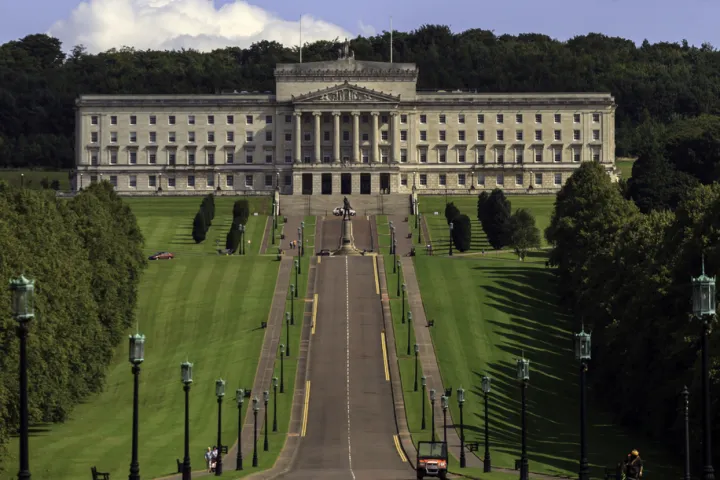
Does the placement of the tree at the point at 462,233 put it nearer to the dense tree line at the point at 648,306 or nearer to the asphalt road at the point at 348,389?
the asphalt road at the point at 348,389

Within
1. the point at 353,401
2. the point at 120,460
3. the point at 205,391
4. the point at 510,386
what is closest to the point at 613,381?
the point at 510,386

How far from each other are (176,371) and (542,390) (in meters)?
24.2

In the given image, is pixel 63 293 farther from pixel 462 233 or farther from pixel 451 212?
pixel 451 212

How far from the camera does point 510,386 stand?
109 meters

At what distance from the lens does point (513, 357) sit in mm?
116688

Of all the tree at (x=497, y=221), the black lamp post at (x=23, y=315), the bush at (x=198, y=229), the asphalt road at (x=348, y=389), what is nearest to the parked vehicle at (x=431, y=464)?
the asphalt road at (x=348, y=389)

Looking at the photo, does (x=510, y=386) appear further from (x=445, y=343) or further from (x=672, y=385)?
(x=672, y=385)

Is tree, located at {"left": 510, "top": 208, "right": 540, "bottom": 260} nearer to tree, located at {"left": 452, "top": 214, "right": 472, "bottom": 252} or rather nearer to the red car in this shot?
tree, located at {"left": 452, "top": 214, "right": 472, "bottom": 252}

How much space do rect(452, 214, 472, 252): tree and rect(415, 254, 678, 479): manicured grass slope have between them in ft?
26.2

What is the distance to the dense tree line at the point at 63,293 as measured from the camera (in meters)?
83.8

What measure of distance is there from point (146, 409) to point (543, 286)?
4785 cm

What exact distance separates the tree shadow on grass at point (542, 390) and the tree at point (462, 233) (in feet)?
58.4

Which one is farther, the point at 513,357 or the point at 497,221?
the point at 497,221

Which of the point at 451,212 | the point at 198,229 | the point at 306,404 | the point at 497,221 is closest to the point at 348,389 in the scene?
the point at 306,404
